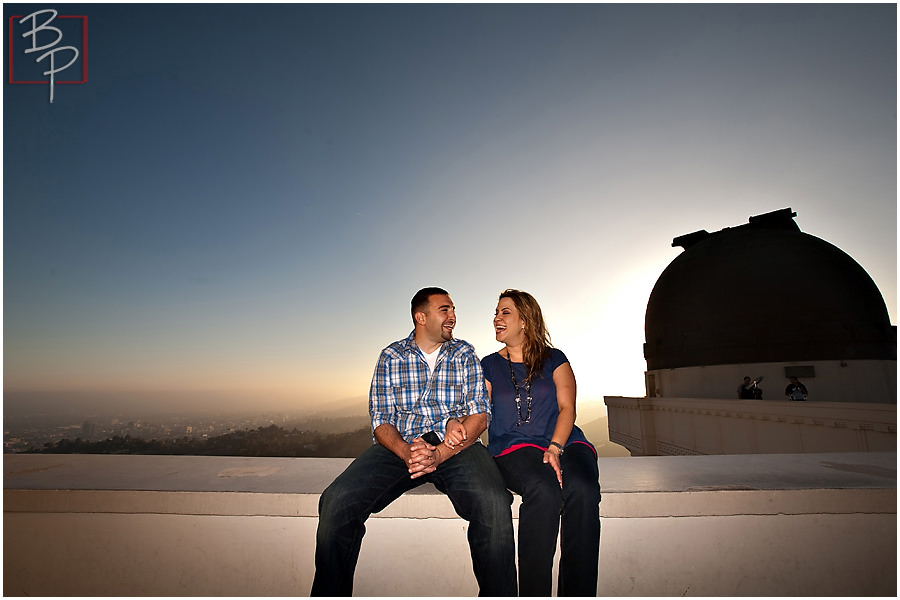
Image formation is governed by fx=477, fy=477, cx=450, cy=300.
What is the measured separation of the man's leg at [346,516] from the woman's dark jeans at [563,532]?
661 mm

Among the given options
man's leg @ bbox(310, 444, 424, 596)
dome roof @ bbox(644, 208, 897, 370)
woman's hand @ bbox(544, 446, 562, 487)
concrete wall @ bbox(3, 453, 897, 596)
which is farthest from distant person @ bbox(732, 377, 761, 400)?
man's leg @ bbox(310, 444, 424, 596)

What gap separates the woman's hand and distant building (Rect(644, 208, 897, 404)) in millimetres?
19211

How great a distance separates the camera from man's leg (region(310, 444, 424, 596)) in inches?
85.0

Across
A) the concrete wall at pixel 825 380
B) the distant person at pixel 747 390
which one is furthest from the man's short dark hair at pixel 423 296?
the concrete wall at pixel 825 380

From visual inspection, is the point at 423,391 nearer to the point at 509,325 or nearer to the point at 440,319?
the point at 440,319

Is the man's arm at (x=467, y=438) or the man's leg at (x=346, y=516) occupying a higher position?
the man's arm at (x=467, y=438)

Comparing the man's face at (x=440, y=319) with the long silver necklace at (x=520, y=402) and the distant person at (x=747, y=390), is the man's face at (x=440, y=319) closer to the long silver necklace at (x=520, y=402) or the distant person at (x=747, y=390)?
the long silver necklace at (x=520, y=402)

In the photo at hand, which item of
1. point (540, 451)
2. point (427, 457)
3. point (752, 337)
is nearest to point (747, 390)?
point (752, 337)

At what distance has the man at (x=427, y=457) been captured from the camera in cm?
217

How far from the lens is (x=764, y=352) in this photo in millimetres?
18281

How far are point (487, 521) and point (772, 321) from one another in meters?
20.6

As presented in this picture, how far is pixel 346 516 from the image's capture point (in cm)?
223

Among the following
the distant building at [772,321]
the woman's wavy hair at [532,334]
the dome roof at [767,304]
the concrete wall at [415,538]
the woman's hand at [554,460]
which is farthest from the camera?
the dome roof at [767,304]

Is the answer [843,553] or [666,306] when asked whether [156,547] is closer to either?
[843,553]
